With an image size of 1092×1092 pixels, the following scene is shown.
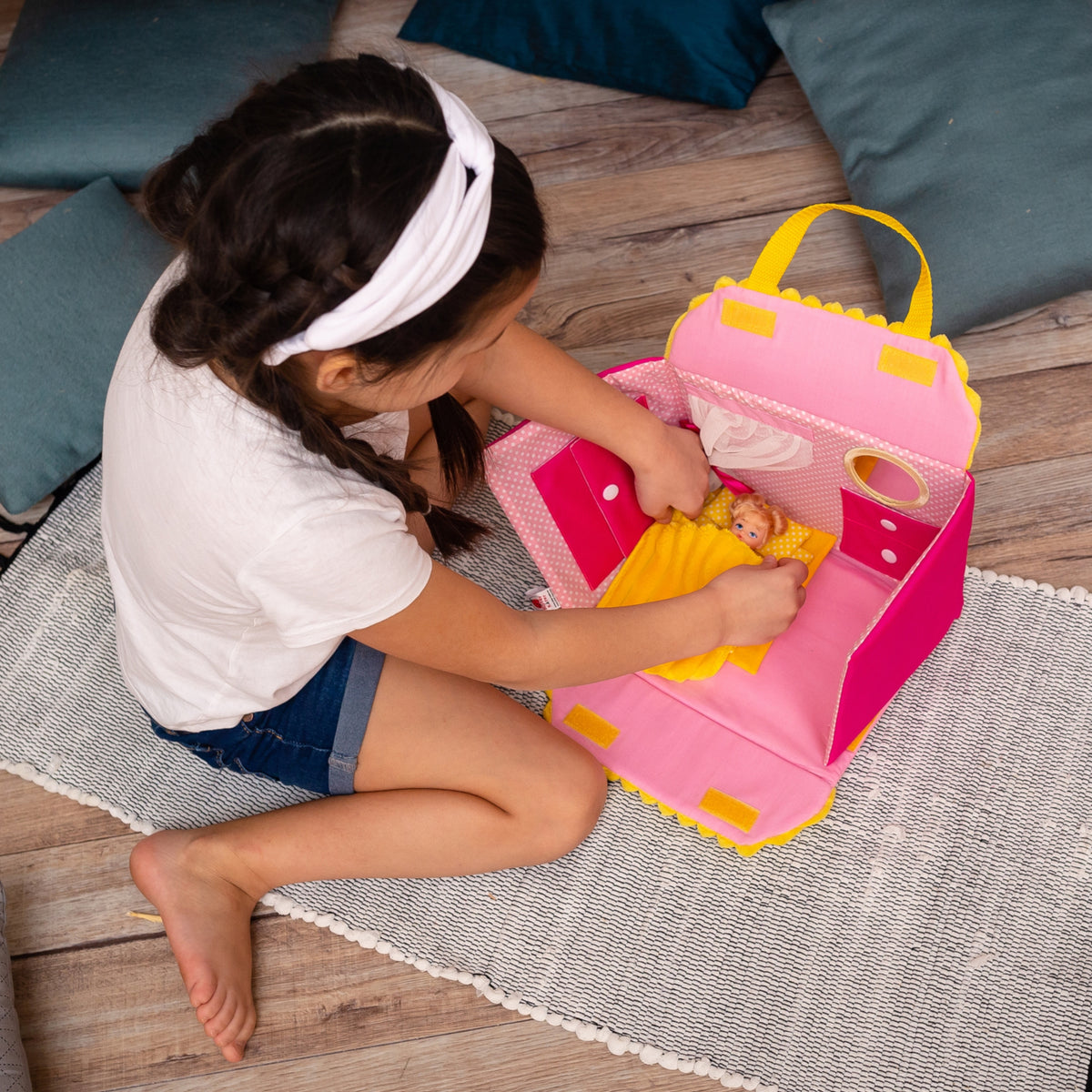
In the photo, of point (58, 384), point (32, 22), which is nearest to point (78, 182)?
point (32, 22)

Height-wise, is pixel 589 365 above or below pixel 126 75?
below

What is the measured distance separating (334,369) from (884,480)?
0.54 metres

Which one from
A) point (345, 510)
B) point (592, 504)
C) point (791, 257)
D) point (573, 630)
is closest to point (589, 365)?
point (592, 504)

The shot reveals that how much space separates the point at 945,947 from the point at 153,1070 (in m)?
0.70

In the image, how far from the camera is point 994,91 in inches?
42.7

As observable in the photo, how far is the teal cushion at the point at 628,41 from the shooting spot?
4.18ft

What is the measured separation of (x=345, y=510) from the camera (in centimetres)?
64

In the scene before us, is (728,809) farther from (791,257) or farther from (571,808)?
(791,257)

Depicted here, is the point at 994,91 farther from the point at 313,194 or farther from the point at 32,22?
the point at 32,22

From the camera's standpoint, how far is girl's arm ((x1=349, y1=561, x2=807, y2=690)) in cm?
71

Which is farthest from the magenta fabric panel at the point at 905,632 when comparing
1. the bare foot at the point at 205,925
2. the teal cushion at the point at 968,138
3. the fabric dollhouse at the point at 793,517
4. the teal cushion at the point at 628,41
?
the teal cushion at the point at 628,41

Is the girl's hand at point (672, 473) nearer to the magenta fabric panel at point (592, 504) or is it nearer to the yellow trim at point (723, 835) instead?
the magenta fabric panel at point (592, 504)

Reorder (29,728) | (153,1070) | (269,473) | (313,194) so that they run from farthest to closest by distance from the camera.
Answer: (29,728)
(153,1070)
(269,473)
(313,194)

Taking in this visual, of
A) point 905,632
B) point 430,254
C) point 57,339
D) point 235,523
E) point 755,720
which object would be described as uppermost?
point 430,254
